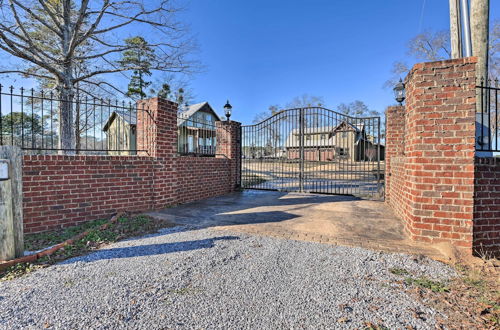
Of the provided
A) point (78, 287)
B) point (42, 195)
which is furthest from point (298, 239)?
point (42, 195)

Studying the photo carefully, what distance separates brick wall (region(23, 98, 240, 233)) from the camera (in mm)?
3533

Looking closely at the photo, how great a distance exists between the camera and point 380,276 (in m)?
2.24

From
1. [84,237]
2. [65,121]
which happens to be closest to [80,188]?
[84,237]

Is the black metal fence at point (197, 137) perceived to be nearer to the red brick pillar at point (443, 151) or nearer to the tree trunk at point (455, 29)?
the red brick pillar at point (443, 151)

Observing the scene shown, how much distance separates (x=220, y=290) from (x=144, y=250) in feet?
4.46

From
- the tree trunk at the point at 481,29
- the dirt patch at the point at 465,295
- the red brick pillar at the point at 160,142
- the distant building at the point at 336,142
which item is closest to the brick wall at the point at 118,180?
the red brick pillar at the point at 160,142

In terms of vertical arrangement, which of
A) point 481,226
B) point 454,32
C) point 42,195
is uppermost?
point 454,32

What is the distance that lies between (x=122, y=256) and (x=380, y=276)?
277cm

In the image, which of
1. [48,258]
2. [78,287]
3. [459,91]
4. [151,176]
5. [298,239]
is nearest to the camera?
[78,287]

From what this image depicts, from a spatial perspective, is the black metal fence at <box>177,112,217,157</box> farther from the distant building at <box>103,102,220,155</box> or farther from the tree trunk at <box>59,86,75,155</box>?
the tree trunk at <box>59,86,75,155</box>

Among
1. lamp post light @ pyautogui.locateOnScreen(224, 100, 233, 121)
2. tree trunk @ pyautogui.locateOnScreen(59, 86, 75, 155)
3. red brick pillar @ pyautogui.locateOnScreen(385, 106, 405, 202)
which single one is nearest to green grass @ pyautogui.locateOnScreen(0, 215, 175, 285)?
lamp post light @ pyautogui.locateOnScreen(224, 100, 233, 121)

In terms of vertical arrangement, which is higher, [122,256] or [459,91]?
[459,91]

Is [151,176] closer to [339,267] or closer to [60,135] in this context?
[339,267]

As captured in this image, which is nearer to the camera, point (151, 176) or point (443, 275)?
point (443, 275)
